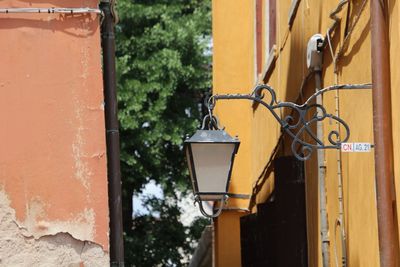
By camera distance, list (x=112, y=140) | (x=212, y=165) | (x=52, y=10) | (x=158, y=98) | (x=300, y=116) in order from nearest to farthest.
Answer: (x=300, y=116), (x=52, y=10), (x=212, y=165), (x=112, y=140), (x=158, y=98)

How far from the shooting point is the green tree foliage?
68.5 ft

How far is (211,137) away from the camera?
7.18 metres

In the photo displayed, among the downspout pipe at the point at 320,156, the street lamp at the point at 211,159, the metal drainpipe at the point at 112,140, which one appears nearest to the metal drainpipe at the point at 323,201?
the downspout pipe at the point at 320,156

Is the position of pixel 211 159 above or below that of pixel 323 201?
above

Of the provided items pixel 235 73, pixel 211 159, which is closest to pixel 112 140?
pixel 211 159

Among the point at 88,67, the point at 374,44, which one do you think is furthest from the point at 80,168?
the point at 374,44

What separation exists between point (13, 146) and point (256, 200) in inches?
283

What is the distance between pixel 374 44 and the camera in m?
6.07

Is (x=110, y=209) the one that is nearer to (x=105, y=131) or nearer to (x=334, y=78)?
(x=105, y=131)

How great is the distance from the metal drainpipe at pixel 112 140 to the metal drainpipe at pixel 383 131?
1.91 metres

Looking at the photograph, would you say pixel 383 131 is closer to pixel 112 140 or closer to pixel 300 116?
pixel 300 116

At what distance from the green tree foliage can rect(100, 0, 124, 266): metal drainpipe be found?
12.9 m

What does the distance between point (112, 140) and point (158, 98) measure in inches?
544

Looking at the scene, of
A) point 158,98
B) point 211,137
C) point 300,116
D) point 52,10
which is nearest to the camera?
point 300,116
